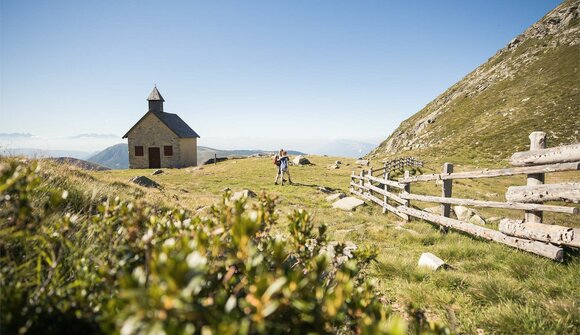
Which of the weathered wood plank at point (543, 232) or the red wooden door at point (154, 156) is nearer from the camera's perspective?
the weathered wood plank at point (543, 232)

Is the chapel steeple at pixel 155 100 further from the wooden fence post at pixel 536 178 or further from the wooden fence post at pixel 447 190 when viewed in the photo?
the wooden fence post at pixel 536 178

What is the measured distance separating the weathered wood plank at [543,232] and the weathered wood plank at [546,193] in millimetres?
503

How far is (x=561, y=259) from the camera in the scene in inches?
181

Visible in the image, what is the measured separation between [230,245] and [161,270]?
33.1 inches

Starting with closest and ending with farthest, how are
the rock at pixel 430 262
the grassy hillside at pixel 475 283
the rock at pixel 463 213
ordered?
1. the grassy hillside at pixel 475 283
2. the rock at pixel 430 262
3. the rock at pixel 463 213

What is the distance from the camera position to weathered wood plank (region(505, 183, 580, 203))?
4656mm

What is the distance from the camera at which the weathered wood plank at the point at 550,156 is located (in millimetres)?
4809

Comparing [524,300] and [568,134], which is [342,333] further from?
[568,134]

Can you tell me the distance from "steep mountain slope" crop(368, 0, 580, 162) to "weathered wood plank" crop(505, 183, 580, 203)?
3384 centimetres

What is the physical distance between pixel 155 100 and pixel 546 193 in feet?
145

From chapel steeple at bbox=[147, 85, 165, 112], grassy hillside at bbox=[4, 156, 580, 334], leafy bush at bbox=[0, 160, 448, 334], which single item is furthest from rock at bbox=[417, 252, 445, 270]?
chapel steeple at bbox=[147, 85, 165, 112]

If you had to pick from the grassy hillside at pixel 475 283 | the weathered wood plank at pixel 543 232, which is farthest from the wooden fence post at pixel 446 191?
the weathered wood plank at pixel 543 232

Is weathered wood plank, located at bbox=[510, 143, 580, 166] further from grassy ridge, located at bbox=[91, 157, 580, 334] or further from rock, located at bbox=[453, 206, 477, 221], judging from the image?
rock, located at bbox=[453, 206, 477, 221]

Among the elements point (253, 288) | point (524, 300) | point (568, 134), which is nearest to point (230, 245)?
point (253, 288)
